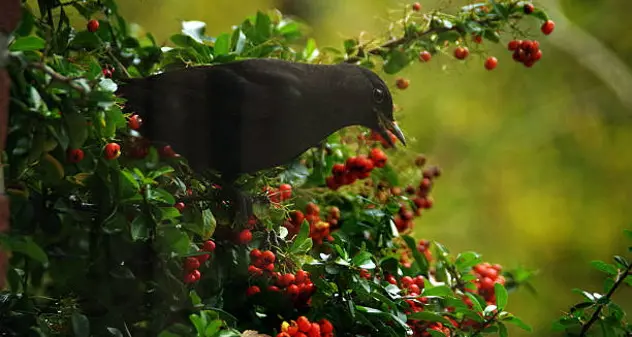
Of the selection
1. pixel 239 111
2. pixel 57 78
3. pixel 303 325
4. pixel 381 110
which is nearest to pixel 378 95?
pixel 381 110

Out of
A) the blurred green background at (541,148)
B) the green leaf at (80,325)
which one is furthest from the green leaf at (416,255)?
the blurred green background at (541,148)

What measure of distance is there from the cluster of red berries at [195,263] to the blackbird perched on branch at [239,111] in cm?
7

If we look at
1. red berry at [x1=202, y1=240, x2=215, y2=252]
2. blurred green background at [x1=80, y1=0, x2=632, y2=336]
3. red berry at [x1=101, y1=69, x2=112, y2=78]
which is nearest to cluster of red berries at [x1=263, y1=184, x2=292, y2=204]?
red berry at [x1=202, y1=240, x2=215, y2=252]

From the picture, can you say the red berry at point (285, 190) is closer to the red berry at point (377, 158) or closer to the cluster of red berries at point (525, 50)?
the red berry at point (377, 158)

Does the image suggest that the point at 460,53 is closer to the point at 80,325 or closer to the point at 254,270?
the point at 254,270

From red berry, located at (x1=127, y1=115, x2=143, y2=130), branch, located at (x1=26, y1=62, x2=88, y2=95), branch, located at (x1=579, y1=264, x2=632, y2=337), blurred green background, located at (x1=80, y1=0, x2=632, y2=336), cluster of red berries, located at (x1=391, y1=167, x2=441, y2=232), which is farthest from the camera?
blurred green background, located at (x1=80, y1=0, x2=632, y2=336)

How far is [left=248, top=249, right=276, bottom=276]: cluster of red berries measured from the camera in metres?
0.82

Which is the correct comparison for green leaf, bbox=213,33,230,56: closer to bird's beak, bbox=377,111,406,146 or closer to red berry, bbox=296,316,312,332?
bird's beak, bbox=377,111,406,146

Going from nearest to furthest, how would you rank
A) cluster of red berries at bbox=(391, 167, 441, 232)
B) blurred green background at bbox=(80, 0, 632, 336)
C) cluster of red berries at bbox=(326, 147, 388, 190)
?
cluster of red berries at bbox=(326, 147, 388, 190), cluster of red berries at bbox=(391, 167, 441, 232), blurred green background at bbox=(80, 0, 632, 336)

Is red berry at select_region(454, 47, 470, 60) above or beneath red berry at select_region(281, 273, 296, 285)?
above

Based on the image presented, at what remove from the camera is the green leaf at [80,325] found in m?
0.69

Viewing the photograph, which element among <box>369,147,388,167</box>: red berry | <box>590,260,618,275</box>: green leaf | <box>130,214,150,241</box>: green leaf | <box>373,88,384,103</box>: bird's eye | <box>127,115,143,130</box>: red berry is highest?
<box>373,88,384,103</box>: bird's eye

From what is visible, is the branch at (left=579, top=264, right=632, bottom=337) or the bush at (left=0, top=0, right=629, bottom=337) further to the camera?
the branch at (left=579, top=264, right=632, bottom=337)

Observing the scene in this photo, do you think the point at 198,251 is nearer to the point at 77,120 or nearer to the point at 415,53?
the point at 77,120
